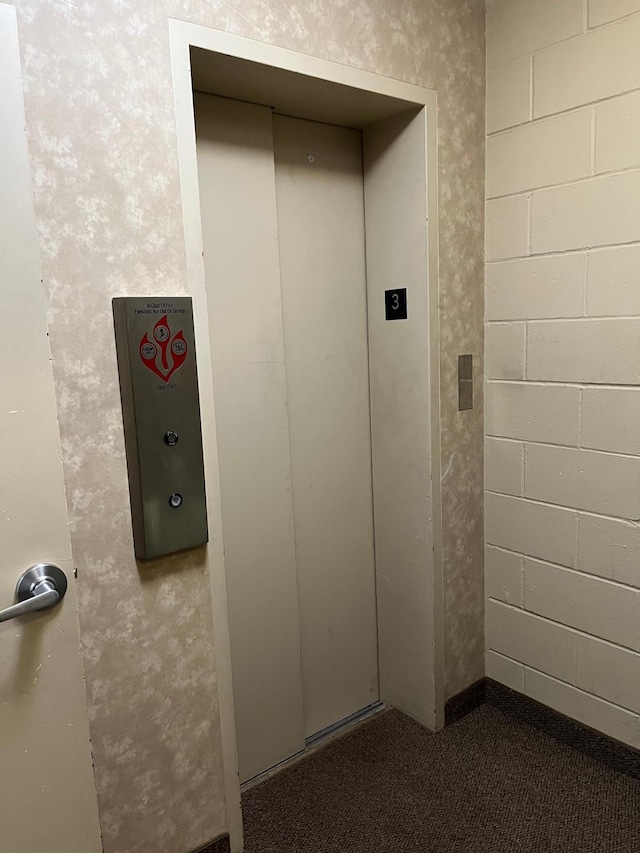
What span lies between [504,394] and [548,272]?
43cm

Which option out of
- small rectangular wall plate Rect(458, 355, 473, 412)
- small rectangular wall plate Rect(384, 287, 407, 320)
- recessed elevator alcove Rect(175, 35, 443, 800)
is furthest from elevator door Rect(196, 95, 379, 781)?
small rectangular wall plate Rect(458, 355, 473, 412)

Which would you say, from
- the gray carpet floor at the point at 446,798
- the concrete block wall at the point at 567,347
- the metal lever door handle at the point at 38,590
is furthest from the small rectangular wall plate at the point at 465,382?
the metal lever door handle at the point at 38,590

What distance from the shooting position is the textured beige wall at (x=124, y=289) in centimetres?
125

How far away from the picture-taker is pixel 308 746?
2133 millimetres

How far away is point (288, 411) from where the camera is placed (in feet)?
6.59

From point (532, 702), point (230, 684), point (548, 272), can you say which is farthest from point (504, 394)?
point (230, 684)

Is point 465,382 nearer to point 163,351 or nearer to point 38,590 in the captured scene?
point 163,351

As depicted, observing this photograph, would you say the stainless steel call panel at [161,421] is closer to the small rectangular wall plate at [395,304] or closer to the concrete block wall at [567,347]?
the small rectangular wall plate at [395,304]

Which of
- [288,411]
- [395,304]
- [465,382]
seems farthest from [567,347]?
[288,411]

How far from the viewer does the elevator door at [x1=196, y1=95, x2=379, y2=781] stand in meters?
1.81

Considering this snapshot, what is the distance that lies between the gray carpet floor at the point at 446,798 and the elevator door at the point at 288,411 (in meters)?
0.18

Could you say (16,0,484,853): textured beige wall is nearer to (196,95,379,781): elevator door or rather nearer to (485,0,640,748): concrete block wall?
(196,95,379,781): elevator door

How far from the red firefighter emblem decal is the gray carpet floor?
1379 millimetres

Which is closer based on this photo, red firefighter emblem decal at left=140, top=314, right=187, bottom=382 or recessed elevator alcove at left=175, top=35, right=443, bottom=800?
red firefighter emblem decal at left=140, top=314, right=187, bottom=382
